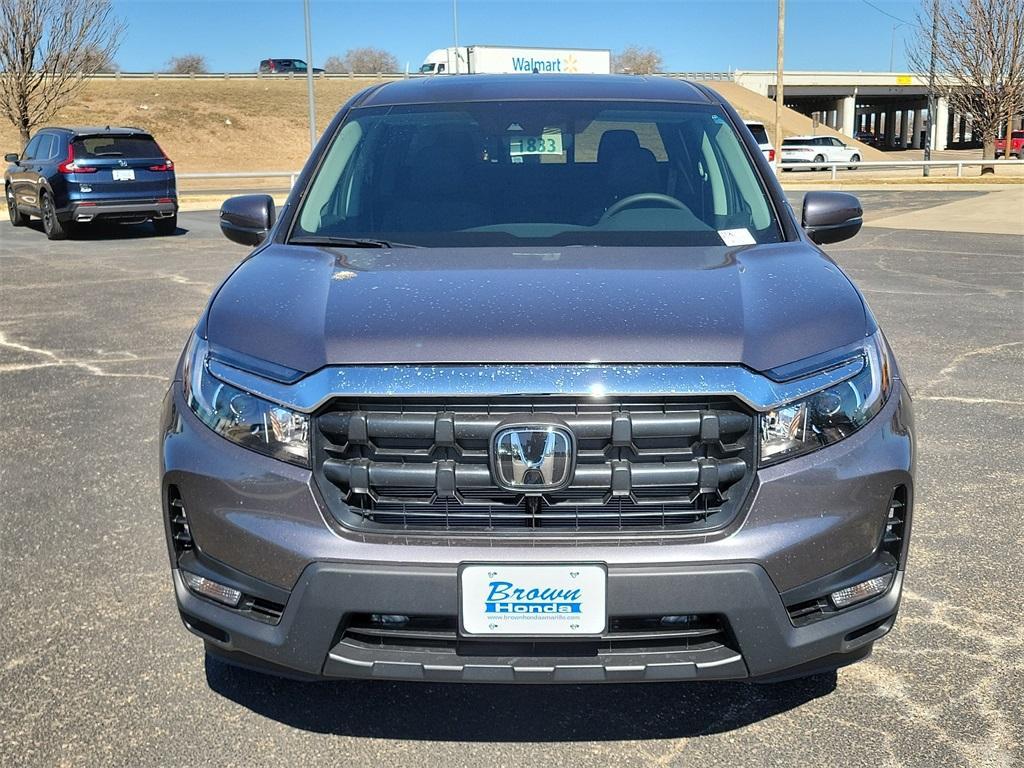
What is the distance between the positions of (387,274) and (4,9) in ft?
98.3

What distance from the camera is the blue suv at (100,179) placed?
632 inches

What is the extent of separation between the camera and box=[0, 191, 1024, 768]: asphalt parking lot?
272cm

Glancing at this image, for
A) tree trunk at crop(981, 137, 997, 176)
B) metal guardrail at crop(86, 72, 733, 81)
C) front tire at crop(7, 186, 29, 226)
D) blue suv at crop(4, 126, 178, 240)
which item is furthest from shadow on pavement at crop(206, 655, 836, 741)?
metal guardrail at crop(86, 72, 733, 81)

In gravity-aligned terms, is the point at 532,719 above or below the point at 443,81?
below

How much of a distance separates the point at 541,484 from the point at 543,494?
0.03 metres

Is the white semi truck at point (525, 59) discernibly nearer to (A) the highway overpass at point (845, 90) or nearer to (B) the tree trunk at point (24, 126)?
(B) the tree trunk at point (24, 126)

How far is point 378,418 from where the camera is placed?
2398 mm

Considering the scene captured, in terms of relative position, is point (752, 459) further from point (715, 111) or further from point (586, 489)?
point (715, 111)

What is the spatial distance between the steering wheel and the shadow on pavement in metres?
1.55

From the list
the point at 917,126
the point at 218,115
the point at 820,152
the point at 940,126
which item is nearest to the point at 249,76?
the point at 218,115

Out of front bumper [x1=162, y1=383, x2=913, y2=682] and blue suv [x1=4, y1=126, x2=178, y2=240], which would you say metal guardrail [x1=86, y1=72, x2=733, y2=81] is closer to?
blue suv [x1=4, y1=126, x2=178, y2=240]

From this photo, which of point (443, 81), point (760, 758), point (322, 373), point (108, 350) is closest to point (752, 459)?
point (760, 758)

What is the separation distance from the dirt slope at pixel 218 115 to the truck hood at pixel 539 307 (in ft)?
159

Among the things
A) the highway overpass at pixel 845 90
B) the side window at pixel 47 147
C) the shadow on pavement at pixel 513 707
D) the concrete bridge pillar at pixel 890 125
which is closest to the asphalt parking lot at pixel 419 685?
the shadow on pavement at pixel 513 707
